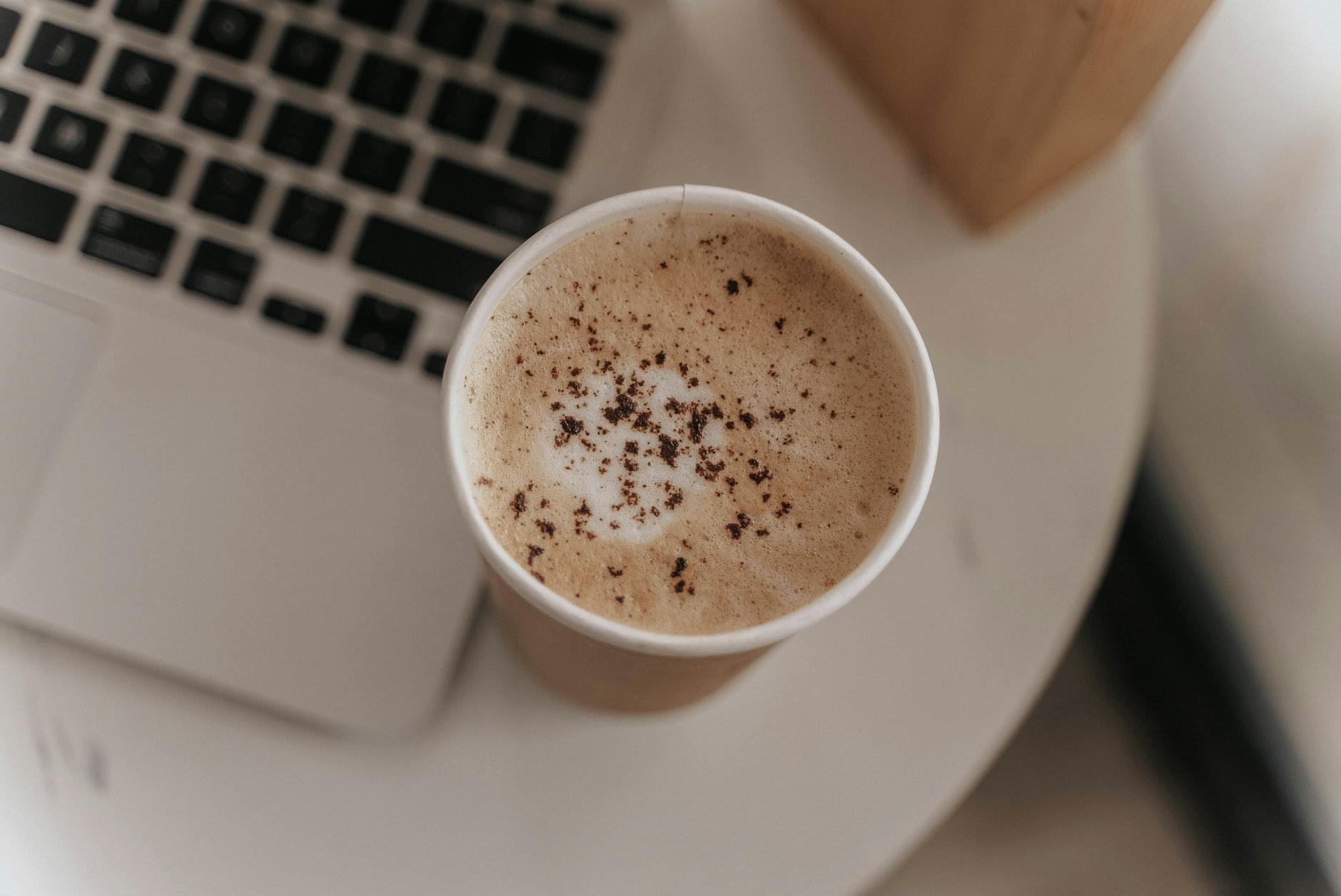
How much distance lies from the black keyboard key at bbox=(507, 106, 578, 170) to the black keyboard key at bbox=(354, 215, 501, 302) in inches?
1.8

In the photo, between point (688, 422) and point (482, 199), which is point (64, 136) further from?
point (688, 422)

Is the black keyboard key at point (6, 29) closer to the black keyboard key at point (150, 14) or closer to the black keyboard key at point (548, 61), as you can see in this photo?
the black keyboard key at point (150, 14)

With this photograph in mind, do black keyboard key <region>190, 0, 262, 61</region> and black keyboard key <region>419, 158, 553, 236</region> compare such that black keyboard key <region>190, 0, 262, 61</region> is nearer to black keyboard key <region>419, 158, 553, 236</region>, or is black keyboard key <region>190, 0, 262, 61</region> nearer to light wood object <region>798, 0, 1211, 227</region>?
black keyboard key <region>419, 158, 553, 236</region>

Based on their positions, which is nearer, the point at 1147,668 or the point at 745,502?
the point at 745,502

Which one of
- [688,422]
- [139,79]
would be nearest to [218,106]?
[139,79]

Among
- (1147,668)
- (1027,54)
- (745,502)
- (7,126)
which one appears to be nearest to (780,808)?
(745,502)

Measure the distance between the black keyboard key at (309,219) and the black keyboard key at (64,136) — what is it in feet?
0.25

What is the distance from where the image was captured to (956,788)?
417 millimetres

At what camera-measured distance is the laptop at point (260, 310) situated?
0.40 meters

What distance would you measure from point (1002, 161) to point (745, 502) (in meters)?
0.19

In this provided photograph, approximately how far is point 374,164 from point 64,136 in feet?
0.38

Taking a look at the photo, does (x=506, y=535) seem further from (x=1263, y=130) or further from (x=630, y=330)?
(x=1263, y=130)

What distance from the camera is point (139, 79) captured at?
15.8 inches

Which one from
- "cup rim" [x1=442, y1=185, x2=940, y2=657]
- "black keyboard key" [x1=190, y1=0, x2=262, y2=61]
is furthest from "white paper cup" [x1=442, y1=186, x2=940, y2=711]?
"black keyboard key" [x1=190, y1=0, x2=262, y2=61]
